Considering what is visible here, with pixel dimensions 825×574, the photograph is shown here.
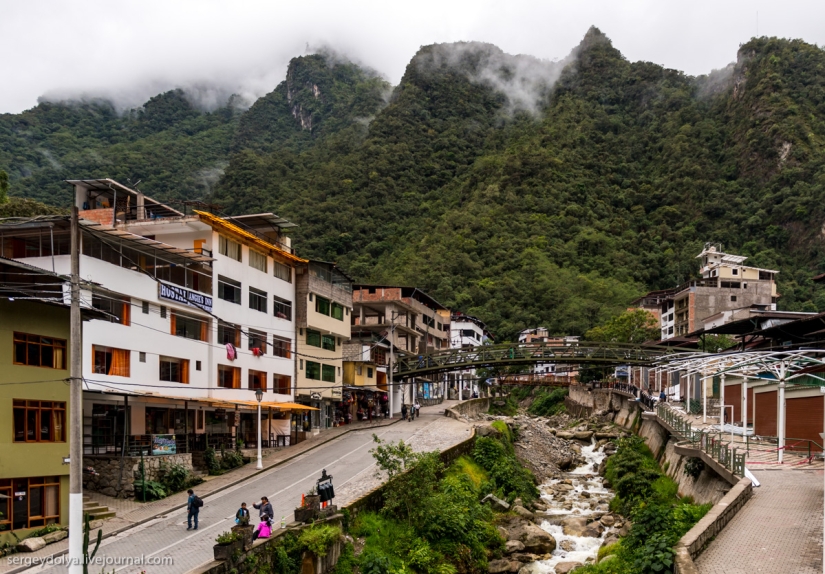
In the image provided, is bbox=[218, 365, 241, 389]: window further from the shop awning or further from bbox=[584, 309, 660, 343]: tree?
bbox=[584, 309, 660, 343]: tree

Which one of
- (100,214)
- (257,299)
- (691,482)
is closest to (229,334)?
(257,299)

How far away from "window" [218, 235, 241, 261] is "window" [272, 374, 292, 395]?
6835 millimetres

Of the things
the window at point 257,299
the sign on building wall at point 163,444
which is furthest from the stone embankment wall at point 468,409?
the sign on building wall at point 163,444

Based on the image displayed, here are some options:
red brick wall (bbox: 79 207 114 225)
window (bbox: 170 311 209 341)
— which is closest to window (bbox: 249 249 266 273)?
window (bbox: 170 311 209 341)

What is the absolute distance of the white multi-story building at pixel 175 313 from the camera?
27.9 metres

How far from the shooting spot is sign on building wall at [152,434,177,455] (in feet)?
91.9

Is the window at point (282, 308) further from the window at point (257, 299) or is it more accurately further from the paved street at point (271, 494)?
the paved street at point (271, 494)

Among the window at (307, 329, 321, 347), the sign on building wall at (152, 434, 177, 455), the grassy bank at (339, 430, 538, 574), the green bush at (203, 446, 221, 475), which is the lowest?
the grassy bank at (339, 430, 538, 574)

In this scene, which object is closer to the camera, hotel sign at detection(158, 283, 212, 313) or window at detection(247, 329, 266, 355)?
hotel sign at detection(158, 283, 212, 313)

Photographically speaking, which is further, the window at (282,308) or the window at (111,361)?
→ the window at (282,308)

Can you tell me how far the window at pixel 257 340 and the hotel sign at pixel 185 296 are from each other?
4.22 metres

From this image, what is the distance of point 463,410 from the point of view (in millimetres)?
60469

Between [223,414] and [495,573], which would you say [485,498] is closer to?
[495,573]

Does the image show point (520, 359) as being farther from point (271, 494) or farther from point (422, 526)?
point (271, 494)
